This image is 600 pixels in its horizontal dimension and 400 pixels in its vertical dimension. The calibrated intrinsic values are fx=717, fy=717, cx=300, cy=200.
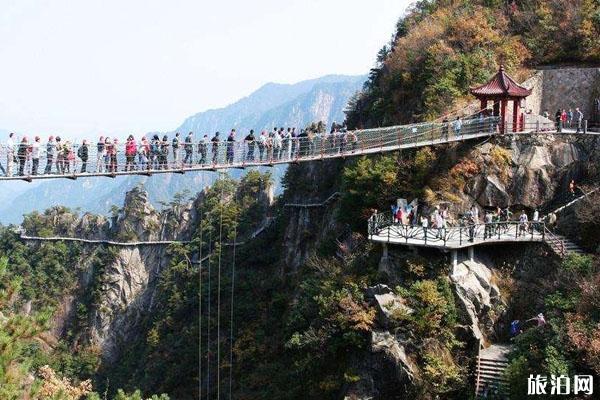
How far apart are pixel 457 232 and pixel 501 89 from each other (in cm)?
579

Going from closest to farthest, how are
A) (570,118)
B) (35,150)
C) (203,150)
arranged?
1. (35,150)
2. (203,150)
3. (570,118)

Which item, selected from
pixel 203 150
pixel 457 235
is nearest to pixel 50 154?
pixel 203 150

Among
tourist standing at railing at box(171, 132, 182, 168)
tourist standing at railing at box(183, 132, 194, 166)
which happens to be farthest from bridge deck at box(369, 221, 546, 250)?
tourist standing at railing at box(171, 132, 182, 168)

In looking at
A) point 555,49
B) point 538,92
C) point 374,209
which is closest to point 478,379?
point 374,209

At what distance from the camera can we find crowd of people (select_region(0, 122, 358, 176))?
15.3m

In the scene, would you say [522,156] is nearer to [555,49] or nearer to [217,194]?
[555,49]

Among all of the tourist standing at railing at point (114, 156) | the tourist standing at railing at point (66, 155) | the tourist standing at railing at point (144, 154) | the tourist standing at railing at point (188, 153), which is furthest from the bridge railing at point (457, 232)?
the tourist standing at railing at point (66, 155)

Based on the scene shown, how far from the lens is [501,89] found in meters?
23.0

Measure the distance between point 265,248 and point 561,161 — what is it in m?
20.2

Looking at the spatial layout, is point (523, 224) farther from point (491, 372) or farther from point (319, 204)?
point (319, 204)

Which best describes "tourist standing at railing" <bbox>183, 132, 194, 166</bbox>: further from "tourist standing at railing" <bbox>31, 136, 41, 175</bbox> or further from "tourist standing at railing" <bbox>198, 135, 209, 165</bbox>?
"tourist standing at railing" <bbox>31, 136, 41, 175</bbox>

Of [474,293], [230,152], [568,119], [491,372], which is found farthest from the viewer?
[568,119]

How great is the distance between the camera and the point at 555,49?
2805cm

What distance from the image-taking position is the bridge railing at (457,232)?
19.0 m
